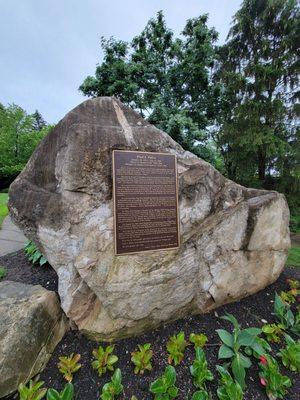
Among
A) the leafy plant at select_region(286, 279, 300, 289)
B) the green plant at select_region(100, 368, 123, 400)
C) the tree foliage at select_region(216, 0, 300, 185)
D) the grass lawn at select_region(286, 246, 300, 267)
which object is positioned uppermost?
the tree foliage at select_region(216, 0, 300, 185)

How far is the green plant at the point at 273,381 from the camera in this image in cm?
222

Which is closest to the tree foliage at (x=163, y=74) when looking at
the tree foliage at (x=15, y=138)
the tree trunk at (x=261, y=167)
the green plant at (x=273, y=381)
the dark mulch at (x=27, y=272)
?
the tree trunk at (x=261, y=167)

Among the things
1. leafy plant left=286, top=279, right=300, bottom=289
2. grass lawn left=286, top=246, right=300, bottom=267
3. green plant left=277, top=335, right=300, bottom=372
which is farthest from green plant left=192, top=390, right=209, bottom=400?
grass lawn left=286, top=246, right=300, bottom=267

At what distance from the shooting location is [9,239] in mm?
5629

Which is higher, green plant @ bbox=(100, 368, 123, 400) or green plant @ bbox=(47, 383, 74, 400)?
green plant @ bbox=(47, 383, 74, 400)

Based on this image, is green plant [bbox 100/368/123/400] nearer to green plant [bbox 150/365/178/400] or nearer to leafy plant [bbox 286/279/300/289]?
green plant [bbox 150/365/178/400]

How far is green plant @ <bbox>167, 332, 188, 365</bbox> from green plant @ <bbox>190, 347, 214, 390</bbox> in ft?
0.55

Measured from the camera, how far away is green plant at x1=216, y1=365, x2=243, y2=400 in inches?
81.3

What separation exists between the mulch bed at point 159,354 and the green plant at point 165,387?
0.48ft

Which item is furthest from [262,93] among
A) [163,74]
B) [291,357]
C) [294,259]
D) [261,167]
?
[291,357]

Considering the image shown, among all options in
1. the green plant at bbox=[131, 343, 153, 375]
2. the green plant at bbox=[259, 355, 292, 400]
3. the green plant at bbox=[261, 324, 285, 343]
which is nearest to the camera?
the green plant at bbox=[259, 355, 292, 400]

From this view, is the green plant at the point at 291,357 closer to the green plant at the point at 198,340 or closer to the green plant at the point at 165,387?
the green plant at the point at 198,340

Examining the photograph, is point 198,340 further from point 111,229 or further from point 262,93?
point 262,93

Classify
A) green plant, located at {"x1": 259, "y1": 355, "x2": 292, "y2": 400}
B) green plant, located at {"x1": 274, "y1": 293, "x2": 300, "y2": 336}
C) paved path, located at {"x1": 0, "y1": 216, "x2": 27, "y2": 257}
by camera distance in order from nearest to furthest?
green plant, located at {"x1": 259, "y1": 355, "x2": 292, "y2": 400}, green plant, located at {"x1": 274, "y1": 293, "x2": 300, "y2": 336}, paved path, located at {"x1": 0, "y1": 216, "x2": 27, "y2": 257}
